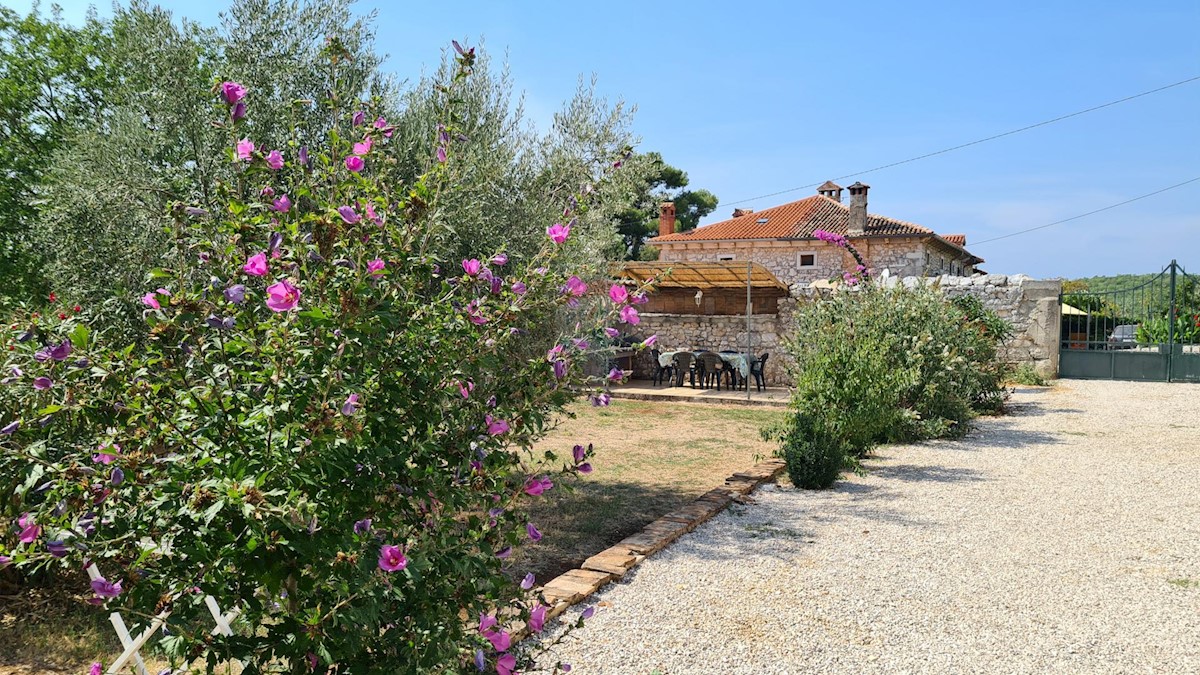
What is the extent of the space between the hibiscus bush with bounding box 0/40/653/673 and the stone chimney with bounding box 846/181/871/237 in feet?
88.8

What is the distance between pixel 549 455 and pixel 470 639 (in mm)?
547

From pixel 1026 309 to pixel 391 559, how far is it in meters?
16.8

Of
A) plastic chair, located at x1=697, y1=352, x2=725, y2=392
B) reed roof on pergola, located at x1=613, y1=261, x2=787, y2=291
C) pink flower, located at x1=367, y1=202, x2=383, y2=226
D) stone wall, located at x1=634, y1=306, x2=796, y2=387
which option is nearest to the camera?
pink flower, located at x1=367, y1=202, x2=383, y2=226

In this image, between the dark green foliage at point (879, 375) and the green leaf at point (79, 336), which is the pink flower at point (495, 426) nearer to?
the green leaf at point (79, 336)

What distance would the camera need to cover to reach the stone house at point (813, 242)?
2673 cm

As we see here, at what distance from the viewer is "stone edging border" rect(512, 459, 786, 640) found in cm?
378

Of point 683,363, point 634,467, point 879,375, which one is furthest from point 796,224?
point 634,467

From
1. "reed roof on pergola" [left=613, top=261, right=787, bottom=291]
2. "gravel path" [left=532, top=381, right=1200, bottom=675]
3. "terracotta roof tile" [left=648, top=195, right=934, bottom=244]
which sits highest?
"terracotta roof tile" [left=648, top=195, right=934, bottom=244]

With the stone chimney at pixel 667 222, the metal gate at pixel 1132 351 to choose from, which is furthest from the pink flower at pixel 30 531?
the stone chimney at pixel 667 222

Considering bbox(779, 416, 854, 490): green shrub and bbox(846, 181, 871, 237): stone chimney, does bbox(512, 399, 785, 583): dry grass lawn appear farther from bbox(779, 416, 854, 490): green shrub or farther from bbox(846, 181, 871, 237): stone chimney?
bbox(846, 181, 871, 237): stone chimney

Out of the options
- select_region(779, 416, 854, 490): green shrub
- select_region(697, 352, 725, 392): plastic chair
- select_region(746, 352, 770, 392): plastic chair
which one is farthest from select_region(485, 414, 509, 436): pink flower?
select_region(697, 352, 725, 392): plastic chair

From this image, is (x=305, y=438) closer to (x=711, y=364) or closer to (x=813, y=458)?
(x=813, y=458)

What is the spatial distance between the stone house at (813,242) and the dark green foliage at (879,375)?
48.6 ft

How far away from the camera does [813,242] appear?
27.7m
